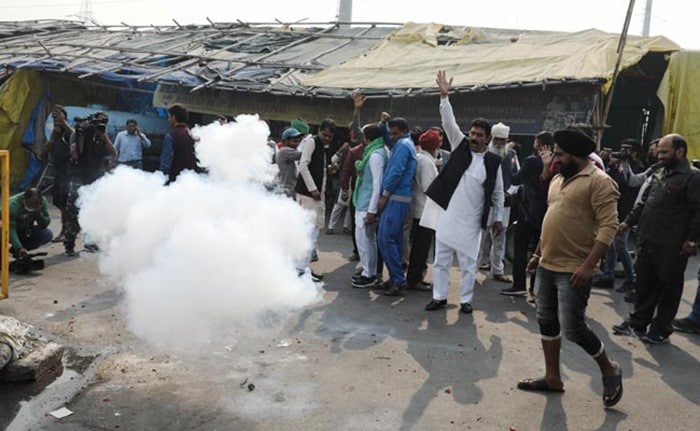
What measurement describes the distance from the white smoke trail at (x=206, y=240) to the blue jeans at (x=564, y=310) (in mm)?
2457

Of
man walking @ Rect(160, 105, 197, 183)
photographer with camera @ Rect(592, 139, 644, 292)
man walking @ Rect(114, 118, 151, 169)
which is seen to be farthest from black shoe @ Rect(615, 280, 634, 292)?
man walking @ Rect(114, 118, 151, 169)

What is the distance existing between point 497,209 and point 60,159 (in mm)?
6664

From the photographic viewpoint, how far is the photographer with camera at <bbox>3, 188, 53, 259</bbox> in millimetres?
7707

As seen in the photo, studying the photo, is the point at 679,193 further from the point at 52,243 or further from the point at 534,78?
the point at 52,243

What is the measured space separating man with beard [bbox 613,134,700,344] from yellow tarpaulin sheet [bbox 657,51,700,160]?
5796 millimetres

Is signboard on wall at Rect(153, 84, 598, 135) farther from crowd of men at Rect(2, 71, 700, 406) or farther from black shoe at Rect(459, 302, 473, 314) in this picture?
black shoe at Rect(459, 302, 473, 314)

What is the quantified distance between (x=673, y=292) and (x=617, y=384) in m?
1.91

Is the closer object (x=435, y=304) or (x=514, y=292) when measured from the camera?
(x=435, y=304)

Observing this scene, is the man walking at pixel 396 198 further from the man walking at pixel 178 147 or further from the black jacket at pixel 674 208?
the black jacket at pixel 674 208

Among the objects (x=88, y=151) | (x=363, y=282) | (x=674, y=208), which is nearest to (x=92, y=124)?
(x=88, y=151)

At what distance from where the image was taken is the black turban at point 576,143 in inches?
170

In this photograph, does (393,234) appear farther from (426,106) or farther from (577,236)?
(426,106)

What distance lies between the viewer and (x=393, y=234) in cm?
720

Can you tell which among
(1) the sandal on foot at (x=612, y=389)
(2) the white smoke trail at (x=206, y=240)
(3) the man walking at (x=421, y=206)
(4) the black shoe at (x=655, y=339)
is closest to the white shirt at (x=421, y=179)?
(3) the man walking at (x=421, y=206)
